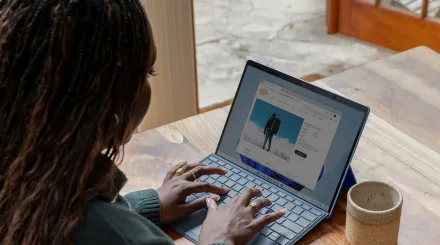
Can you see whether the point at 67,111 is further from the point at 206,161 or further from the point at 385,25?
the point at 385,25

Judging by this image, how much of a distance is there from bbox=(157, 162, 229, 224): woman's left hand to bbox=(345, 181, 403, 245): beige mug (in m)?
0.25

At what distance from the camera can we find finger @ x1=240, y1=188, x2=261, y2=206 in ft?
3.31

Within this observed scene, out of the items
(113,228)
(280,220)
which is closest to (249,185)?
(280,220)

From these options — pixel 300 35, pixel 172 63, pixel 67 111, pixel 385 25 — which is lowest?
pixel 300 35

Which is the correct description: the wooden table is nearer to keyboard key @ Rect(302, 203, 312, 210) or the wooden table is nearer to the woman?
keyboard key @ Rect(302, 203, 312, 210)

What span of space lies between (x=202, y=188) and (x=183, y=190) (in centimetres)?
4

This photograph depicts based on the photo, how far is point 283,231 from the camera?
98 cm

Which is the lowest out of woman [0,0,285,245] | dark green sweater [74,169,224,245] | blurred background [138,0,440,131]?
blurred background [138,0,440,131]

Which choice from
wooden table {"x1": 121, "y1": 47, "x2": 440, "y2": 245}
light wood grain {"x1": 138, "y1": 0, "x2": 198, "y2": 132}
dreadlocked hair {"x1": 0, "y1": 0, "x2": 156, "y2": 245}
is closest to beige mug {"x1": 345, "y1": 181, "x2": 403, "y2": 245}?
wooden table {"x1": 121, "y1": 47, "x2": 440, "y2": 245}

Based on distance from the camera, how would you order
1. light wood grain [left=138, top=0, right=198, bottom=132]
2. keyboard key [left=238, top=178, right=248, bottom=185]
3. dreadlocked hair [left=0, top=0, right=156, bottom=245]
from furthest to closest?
light wood grain [left=138, top=0, right=198, bottom=132] → keyboard key [left=238, top=178, right=248, bottom=185] → dreadlocked hair [left=0, top=0, right=156, bottom=245]

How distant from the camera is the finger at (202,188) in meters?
1.06

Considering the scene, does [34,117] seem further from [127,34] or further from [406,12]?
[406,12]

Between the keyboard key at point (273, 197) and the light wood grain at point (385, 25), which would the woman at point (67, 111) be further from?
the light wood grain at point (385, 25)

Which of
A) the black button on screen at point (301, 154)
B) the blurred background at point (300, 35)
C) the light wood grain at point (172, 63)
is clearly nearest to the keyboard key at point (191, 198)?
the black button on screen at point (301, 154)
